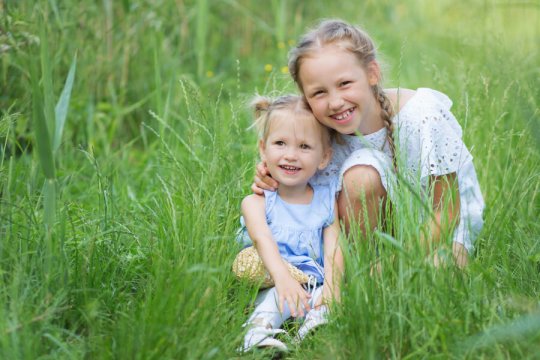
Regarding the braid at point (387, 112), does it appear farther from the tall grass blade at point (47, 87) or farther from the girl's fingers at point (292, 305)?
the tall grass blade at point (47, 87)

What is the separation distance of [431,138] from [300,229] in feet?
1.80

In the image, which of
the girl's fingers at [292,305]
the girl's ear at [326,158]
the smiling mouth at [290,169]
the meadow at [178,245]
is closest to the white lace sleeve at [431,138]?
the meadow at [178,245]

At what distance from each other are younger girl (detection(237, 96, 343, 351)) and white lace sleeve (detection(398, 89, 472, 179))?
0.93ft

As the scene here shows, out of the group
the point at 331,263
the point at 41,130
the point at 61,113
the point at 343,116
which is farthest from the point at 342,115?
the point at 41,130

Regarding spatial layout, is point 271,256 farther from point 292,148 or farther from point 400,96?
point 400,96

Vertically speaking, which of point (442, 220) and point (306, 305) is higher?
point (442, 220)

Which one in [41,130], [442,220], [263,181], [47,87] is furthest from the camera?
[263,181]

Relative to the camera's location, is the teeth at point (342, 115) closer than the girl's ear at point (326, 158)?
Yes

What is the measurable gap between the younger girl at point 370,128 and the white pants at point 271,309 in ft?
0.94

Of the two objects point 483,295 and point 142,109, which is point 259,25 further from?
point 483,295

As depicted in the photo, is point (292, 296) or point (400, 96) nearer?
point (292, 296)

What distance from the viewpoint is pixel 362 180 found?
8.49ft

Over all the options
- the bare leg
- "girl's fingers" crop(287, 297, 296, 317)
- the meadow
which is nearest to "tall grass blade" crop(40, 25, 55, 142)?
the meadow

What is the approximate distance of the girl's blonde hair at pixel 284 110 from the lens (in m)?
2.55
